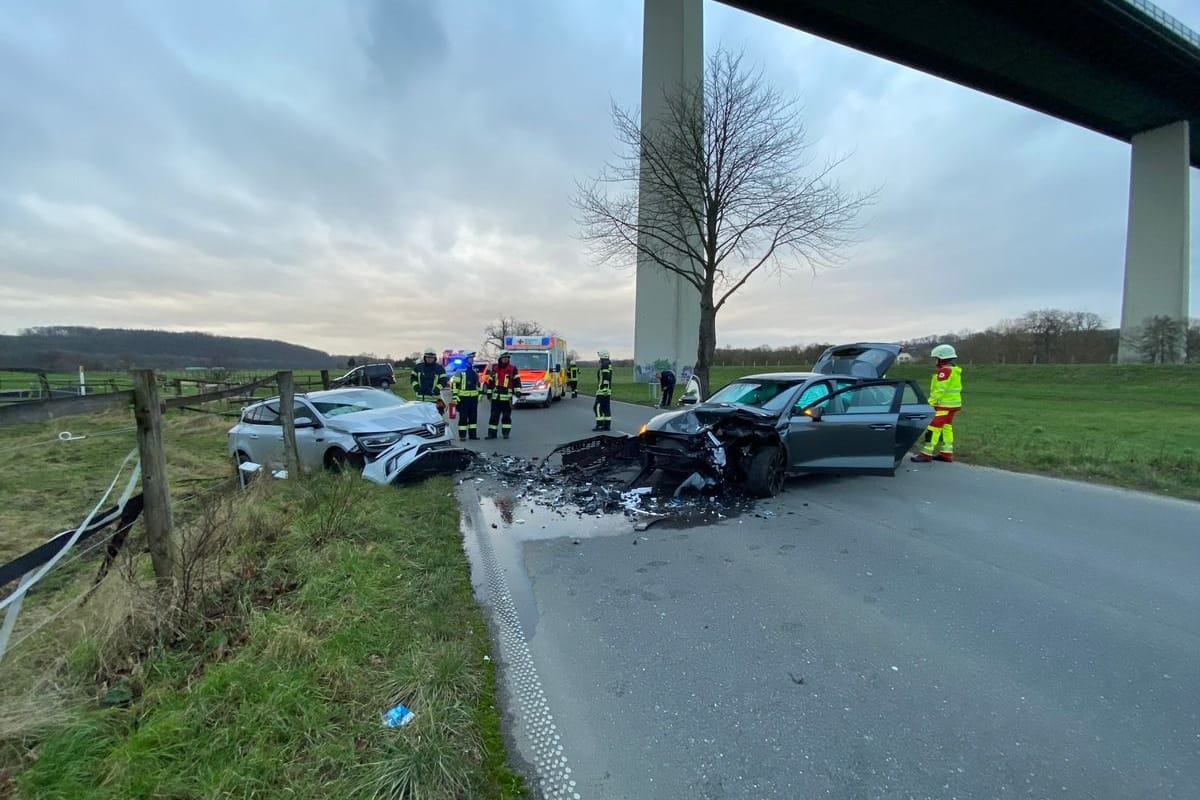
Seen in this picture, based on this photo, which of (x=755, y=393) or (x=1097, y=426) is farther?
(x=1097, y=426)

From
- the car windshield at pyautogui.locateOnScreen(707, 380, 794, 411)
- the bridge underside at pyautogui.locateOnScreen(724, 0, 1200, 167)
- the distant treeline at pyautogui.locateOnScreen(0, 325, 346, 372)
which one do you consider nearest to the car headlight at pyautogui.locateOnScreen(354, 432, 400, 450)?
the car windshield at pyautogui.locateOnScreen(707, 380, 794, 411)

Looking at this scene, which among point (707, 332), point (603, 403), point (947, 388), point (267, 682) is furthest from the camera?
point (707, 332)

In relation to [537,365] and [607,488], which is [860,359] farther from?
[537,365]

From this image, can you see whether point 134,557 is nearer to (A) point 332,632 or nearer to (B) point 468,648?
(A) point 332,632

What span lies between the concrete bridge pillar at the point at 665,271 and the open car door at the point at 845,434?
20623mm

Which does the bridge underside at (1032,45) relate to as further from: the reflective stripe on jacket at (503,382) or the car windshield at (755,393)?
the car windshield at (755,393)

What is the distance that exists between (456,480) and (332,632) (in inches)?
184

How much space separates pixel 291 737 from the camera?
215 cm

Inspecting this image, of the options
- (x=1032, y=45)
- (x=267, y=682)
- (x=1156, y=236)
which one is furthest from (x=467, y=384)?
(x=1156, y=236)

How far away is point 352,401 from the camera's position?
8.16m

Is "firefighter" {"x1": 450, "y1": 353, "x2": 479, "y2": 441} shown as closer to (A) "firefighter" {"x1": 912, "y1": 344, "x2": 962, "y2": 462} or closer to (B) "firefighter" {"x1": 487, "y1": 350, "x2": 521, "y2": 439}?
(B) "firefighter" {"x1": 487, "y1": 350, "x2": 521, "y2": 439}

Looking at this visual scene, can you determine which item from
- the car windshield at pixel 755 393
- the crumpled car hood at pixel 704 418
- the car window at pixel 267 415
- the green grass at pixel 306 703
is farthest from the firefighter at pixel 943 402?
the car window at pixel 267 415

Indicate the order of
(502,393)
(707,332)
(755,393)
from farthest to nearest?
(707,332) < (502,393) < (755,393)

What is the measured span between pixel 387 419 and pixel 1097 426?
1782 cm
